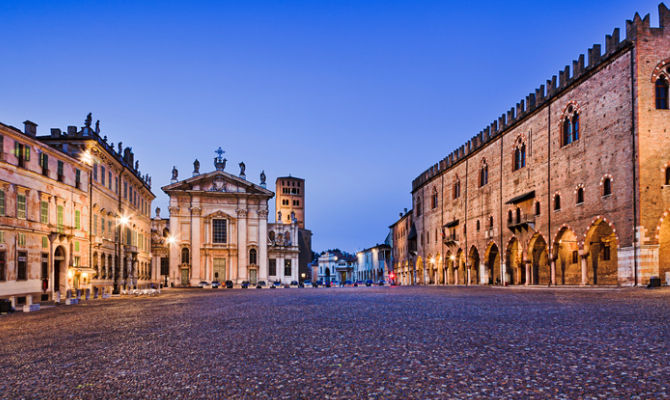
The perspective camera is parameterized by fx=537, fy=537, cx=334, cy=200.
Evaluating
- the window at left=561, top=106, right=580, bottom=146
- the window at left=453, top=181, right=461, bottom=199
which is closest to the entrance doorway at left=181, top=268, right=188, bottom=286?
the window at left=453, top=181, right=461, bottom=199

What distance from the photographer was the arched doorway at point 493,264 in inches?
1806

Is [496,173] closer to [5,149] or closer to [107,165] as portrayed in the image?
[107,165]

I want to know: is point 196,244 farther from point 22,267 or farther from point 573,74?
point 573,74

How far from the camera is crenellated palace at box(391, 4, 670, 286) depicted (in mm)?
26547

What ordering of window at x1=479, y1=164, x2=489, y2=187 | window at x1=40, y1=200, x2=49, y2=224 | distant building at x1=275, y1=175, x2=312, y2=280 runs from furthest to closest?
distant building at x1=275, y1=175, x2=312, y2=280
window at x1=479, y1=164, x2=489, y2=187
window at x1=40, y1=200, x2=49, y2=224

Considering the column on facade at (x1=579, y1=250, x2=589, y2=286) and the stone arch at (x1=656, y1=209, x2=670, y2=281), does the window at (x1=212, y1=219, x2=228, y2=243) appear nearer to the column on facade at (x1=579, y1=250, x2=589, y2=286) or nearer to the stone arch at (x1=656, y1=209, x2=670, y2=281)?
the column on facade at (x1=579, y1=250, x2=589, y2=286)

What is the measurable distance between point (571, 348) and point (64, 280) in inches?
1181

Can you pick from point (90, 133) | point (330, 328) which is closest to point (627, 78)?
point (330, 328)

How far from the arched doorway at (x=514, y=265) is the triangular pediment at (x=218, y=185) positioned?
35.2 metres

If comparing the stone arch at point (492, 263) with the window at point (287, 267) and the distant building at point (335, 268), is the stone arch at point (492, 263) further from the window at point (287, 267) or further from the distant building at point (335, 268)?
the distant building at point (335, 268)

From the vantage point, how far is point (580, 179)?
31.6 metres

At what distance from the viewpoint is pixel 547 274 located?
38.2 metres

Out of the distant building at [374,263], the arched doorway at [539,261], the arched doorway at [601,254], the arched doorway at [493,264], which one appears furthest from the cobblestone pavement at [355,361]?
the distant building at [374,263]

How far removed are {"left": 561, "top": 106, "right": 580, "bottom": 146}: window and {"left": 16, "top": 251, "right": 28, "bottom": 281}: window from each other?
31.0 m
